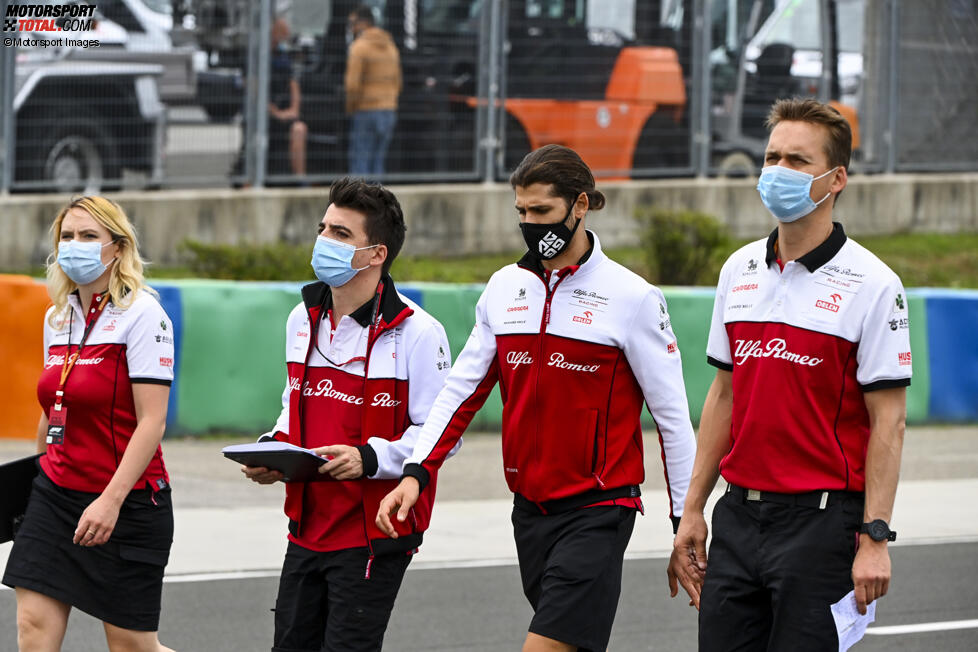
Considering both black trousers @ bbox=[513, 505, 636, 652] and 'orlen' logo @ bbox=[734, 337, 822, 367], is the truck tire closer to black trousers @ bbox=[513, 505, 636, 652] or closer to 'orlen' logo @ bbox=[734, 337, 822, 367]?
black trousers @ bbox=[513, 505, 636, 652]

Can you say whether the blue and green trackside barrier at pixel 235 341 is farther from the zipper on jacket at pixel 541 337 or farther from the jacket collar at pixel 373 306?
the zipper on jacket at pixel 541 337

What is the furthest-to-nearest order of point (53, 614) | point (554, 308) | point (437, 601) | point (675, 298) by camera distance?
point (675, 298), point (437, 601), point (53, 614), point (554, 308)

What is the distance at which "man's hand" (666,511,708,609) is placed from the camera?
469cm

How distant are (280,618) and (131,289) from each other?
4.31ft

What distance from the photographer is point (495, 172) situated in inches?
679

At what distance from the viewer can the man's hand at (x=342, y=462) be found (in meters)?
4.70

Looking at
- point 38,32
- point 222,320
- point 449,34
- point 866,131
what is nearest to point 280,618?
point 222,320

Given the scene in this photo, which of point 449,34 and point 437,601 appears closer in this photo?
point 437,601

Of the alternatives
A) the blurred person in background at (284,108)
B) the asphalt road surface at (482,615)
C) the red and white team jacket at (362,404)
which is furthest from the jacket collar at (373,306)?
the blurred person in background at (284,108)

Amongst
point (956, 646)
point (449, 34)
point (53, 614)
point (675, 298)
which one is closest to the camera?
point (53, 614)

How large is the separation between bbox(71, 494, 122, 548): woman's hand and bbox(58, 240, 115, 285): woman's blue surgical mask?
2.56 feet

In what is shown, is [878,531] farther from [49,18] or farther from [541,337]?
[49,18]

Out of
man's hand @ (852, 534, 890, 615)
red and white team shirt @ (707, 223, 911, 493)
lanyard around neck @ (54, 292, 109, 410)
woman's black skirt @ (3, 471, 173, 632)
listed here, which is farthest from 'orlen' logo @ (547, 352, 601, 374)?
lanyard around neck @ (54, 292, 109, 410)

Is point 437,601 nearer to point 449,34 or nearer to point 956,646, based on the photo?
point 956,646
